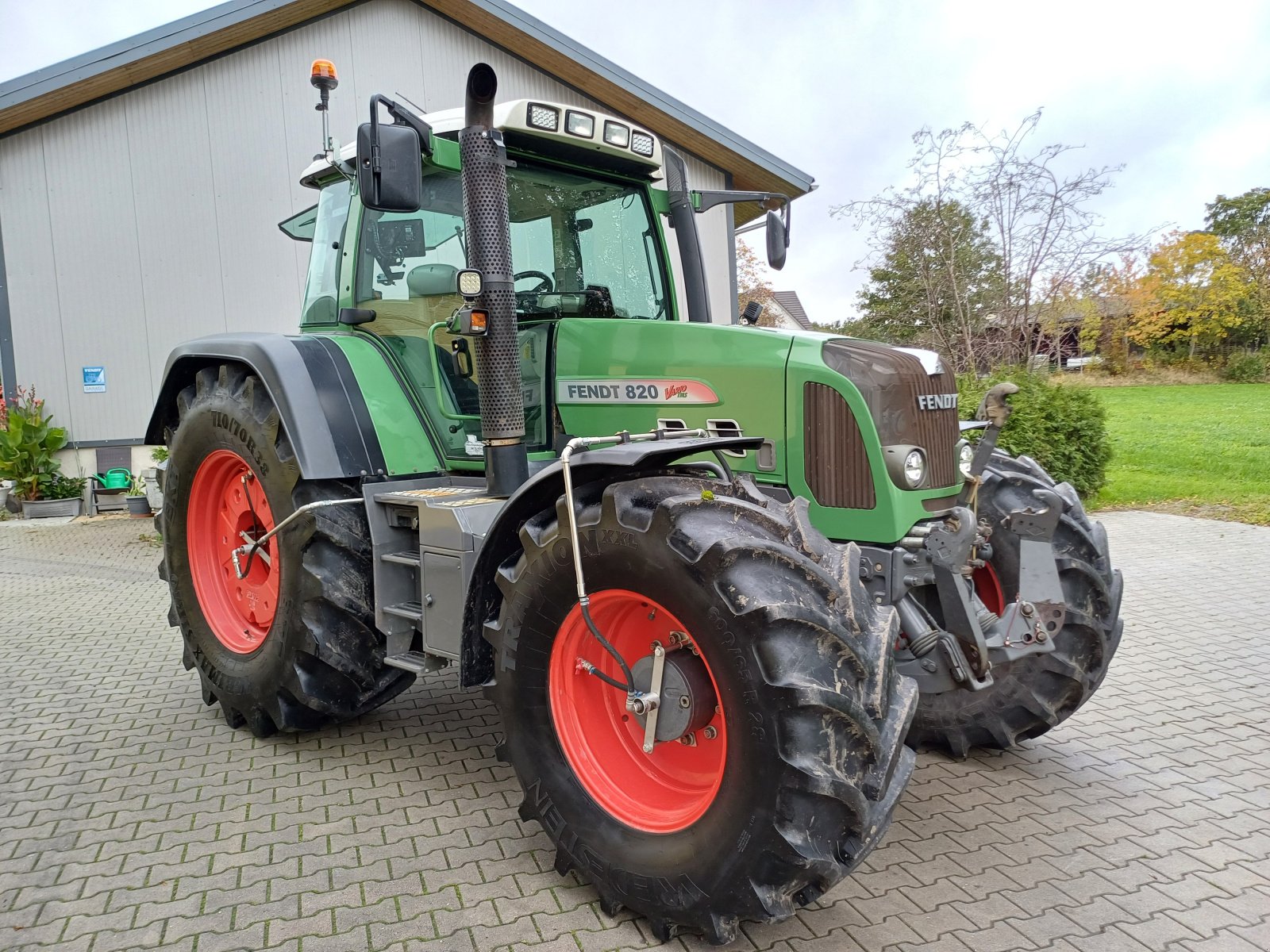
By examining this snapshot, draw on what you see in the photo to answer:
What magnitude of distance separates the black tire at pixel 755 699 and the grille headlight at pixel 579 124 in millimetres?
1604

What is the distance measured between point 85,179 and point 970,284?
1028 centimetres

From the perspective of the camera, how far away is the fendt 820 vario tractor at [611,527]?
230cm

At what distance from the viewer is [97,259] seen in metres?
10.2

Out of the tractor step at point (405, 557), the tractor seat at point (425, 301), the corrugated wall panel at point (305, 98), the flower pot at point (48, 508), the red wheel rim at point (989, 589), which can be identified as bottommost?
the flower pot at point (48, 508)

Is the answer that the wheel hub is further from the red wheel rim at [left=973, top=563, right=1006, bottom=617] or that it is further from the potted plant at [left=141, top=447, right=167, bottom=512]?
the potted plant at [left=141, top=447, right=167, bottom=512]

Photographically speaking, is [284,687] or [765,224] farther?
[765,224]

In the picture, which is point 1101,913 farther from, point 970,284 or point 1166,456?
point 1166,456

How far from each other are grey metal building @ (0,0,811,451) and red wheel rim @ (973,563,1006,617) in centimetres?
931

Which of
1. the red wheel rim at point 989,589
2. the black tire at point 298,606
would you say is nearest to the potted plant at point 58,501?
the black tire at point 298,606

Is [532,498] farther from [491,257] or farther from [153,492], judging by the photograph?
[153,492]

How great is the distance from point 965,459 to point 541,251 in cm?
188

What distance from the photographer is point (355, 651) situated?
Answer: 11.8ft

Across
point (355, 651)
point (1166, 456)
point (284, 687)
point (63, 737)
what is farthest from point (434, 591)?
point (1166, 456)

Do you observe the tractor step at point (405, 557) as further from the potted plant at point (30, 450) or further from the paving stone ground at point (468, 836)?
the potted plant at point (30, 450)
